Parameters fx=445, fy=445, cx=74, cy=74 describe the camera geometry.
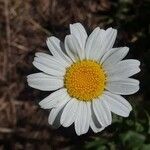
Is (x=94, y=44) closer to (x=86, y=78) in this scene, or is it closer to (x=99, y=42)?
(x=99, y=42)

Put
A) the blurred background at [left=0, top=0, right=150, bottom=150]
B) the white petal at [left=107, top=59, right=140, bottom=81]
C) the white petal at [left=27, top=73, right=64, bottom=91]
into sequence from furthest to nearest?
1. the blurred background at [left=0, top=0, right=150, bottom=150]
2. the white petal at [left=27, top=73, right=64, bottom=91]
3. the white petal at [left=107, top=59, right=140, bottom=81]

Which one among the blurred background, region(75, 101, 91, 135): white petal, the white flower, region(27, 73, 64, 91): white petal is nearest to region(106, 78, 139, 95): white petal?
the white flower

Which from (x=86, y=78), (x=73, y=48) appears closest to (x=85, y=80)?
(x=86, y=78)

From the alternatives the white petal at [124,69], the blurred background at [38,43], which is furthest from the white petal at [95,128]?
the blurred background at [38,43]

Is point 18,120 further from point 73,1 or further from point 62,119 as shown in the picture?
point 62,119

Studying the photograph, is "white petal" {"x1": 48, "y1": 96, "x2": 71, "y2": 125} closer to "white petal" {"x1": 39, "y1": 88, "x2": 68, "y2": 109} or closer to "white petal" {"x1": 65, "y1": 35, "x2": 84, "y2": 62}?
"white petal" {"x1": 39, "y1": 88, "x2": 68, "y2": 109}
